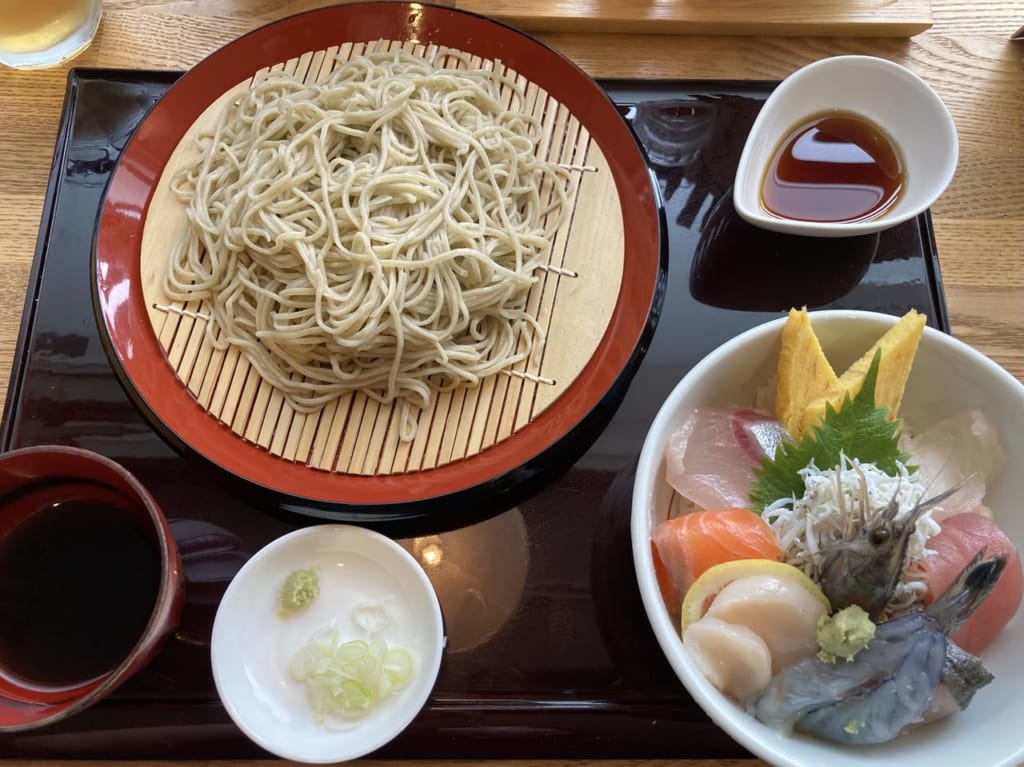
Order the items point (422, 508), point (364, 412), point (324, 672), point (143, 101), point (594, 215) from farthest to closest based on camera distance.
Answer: point (143, 101), point (594, 215), point (364, 412), point (422, 508), point (324, 672)

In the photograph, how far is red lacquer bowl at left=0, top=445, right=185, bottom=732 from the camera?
1149 mm

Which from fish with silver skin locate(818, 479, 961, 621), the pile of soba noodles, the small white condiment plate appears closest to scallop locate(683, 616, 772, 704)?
fish with silver skin locate(818, 479, 961, 621)

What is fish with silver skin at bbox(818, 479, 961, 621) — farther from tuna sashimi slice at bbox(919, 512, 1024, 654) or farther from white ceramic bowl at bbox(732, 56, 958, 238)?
white ceramic bowl at bbox(732, 56, 958, 238)

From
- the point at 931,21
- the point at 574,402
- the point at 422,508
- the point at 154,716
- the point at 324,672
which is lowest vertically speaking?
the point at 154,716

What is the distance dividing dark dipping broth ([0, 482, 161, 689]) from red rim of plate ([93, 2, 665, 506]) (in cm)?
18

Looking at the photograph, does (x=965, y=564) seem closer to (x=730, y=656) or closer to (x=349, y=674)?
(x=730, y=656)

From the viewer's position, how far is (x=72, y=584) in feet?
4.12

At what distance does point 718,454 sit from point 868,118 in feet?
3.18

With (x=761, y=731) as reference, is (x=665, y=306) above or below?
above

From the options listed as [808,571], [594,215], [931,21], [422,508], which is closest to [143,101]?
[594,215]

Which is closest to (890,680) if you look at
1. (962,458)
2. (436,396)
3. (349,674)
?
(962,458)

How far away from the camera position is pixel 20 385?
4.91ft

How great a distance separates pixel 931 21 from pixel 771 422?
128cm

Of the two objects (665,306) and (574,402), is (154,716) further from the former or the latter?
(665,306)
